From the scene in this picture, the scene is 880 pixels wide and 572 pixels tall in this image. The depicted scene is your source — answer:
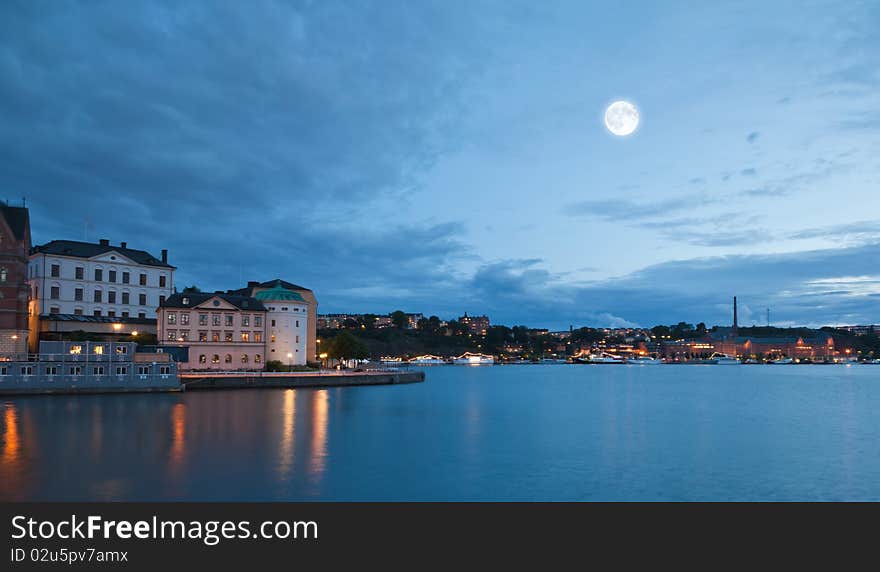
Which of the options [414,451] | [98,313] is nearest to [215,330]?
[98,313]

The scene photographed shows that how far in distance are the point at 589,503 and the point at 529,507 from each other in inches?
105

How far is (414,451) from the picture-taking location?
108 ft

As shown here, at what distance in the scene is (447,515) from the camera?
793 inches

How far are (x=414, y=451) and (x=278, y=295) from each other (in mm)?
52499

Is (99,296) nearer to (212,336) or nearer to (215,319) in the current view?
(215,319)

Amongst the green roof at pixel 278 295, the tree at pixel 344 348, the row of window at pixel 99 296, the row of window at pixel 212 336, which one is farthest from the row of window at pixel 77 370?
the tree at pixel 344 348

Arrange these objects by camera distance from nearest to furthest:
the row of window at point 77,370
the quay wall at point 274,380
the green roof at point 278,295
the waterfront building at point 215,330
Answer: the row of window at point 77,370 < the quay wall at point 274,380 < the waterfront building at point 215,330 < the green roof at point 278,295

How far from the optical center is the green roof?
80.9 metres

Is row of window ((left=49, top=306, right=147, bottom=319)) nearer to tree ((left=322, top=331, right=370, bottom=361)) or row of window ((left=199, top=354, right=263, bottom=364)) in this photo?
row of window ((left=199, top=354, right=263, bottom=364))

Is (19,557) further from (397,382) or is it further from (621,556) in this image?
(397,382)

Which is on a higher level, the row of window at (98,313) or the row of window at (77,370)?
the row of window at (98,313)

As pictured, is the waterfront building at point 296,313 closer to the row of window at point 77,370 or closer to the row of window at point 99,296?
the row of window at point 99,296

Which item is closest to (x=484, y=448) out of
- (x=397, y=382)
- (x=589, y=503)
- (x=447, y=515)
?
(x=589, y=503)

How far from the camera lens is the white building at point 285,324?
262 feet
